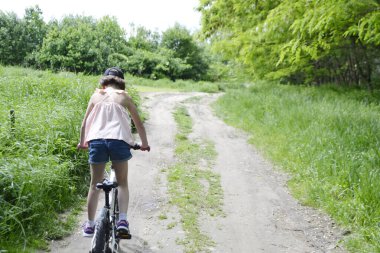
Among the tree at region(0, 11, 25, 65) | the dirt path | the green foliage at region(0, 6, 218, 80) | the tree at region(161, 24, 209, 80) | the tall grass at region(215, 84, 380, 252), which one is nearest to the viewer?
the dirt path

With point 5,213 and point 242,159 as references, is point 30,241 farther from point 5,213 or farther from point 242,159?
point 242,159

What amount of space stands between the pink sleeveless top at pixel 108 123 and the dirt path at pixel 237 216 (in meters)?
1.55

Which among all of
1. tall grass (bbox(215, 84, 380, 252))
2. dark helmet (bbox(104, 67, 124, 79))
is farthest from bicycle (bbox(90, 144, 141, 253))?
tall grass (bbox(215, 84, 380, 252))

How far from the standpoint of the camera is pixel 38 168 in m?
4.88

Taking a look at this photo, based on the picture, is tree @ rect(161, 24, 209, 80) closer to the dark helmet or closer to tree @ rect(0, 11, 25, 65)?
tree @ rect(0, 11, 25, 65)

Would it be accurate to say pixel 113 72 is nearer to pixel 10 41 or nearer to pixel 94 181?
pixel 94 181

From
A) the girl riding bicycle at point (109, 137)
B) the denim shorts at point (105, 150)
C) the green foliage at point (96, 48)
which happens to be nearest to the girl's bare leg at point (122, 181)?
the girl riding bicycle at point (109, 137)

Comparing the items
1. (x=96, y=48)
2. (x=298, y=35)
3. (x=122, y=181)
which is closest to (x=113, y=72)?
(x=122, y=181)

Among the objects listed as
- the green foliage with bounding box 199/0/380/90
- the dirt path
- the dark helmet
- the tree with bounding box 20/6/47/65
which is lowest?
the dirt path

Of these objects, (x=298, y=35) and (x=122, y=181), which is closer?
(x=122, y=181)

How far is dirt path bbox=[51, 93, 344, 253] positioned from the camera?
14.6 feet

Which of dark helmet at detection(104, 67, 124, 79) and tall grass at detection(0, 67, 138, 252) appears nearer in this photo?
dark helmet at detection(104, 67, 124, 79)

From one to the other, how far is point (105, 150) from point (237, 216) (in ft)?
8.74

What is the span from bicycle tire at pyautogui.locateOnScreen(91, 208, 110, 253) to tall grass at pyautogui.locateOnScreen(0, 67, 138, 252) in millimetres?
1248
